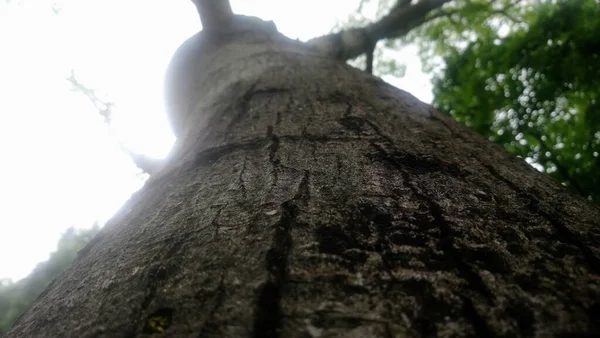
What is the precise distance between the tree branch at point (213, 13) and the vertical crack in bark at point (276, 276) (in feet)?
9.83

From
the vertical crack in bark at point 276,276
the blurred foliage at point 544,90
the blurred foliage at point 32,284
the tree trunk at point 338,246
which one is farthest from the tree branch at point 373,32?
the blurred foliage at point 32,284

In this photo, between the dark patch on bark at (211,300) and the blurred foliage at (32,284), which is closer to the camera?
the dark patch on bark at (211,300)

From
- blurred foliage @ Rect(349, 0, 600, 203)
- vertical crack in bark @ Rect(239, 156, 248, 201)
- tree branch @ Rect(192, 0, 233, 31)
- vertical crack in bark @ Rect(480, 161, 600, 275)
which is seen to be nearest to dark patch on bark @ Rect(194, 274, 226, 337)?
vertical crack in bark @ Rect(239, 156, 248, 201)

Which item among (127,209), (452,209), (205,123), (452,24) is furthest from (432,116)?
(452,24)

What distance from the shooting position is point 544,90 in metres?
5.38

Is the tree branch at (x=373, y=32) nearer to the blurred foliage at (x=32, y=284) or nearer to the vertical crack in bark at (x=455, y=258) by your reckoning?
the vertical crack in bark at (x=455, y=258)

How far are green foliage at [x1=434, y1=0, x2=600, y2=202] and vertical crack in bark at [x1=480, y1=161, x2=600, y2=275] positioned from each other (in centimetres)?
485

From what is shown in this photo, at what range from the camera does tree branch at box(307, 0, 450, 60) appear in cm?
446

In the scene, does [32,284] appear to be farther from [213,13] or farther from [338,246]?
[338,246]

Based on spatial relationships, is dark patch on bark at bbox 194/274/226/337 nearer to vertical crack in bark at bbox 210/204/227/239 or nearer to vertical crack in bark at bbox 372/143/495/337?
vertical crack in bark at bbox 210/204/227/239

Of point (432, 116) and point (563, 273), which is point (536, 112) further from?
point (563, 273)

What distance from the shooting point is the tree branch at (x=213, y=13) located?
135 inches

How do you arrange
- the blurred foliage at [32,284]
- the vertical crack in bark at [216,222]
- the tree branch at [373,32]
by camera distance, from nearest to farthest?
the vertical crack in bark at [216,222] < the tree branch at [373,32] < the blurred foliage at [32,284]

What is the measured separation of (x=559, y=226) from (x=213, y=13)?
10.9ft
